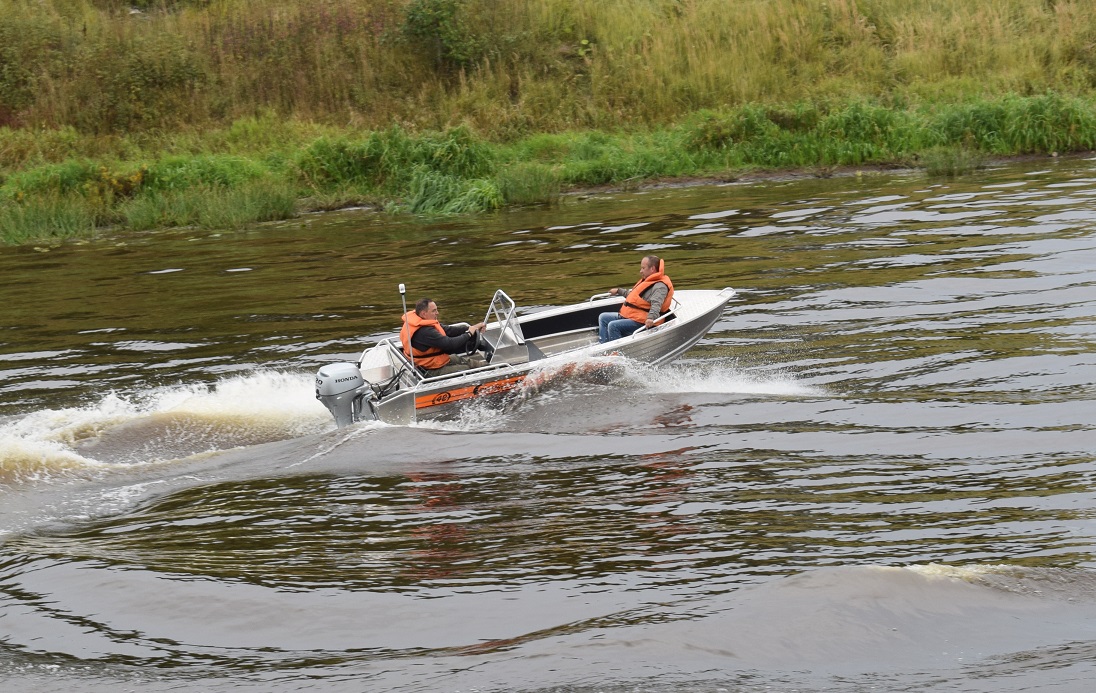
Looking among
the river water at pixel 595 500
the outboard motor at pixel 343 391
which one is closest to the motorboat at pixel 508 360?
the outboard motor at pixel 343 391

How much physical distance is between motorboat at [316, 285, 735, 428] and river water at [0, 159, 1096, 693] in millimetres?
259

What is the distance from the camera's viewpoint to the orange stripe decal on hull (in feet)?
35.6

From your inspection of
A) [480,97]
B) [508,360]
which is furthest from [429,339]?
[480,97]

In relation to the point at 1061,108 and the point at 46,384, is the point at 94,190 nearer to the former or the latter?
the point at 46,384

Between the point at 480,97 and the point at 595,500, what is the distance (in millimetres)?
21878

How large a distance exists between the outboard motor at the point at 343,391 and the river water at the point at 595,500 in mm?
483

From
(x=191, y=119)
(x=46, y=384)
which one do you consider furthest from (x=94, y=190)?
(x=46, y=384)

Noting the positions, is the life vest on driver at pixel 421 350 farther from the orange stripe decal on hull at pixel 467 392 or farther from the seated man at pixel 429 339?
the orange stripe decal on hull at pixel 467 392

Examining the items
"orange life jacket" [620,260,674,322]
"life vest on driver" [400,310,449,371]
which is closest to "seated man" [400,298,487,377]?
"life vest on driver" [400,310,449,371]

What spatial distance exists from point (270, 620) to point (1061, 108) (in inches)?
888

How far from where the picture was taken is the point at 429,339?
441 inches

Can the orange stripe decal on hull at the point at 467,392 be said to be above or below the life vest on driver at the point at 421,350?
below

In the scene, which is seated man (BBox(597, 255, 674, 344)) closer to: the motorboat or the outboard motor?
the motorboat

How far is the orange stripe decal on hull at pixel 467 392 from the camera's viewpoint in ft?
35.6
